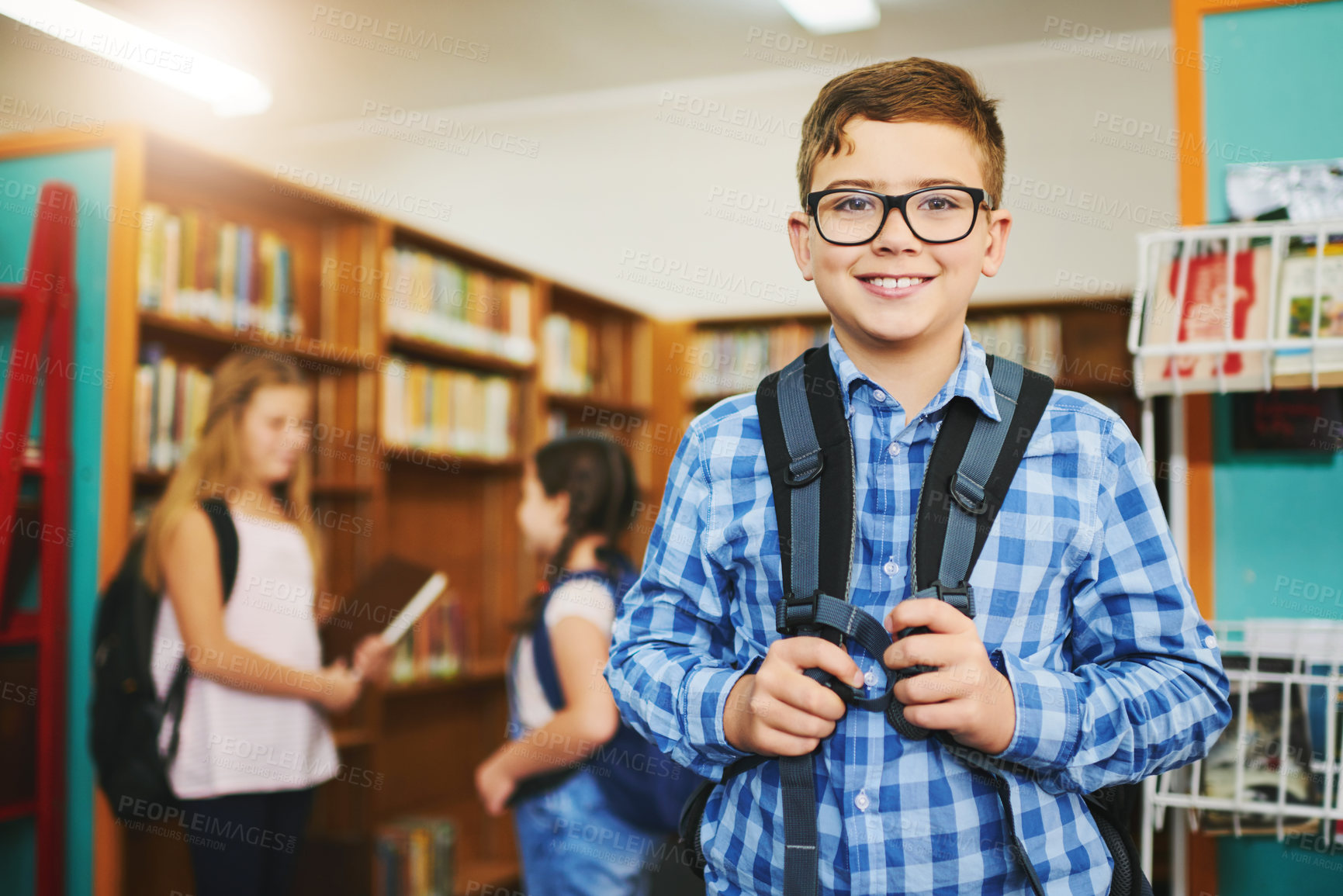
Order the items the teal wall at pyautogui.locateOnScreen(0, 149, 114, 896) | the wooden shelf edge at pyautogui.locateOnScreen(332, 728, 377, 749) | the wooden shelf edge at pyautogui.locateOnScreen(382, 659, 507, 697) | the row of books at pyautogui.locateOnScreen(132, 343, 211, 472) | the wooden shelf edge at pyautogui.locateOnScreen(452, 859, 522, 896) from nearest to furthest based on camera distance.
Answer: the teal wall at pyautogui.locateOnScreen(0, 149, 114, 896) < the row of books at pyautogui.locateOnScreen(132, 343, 211, 472) < the wooden shelf edge at pyautogui.locateOnScreen(332, 728, 377, 749) < the wooden shelf edge at pyautogui.locateOnScreen(382, 659, 507, 697) < the wooden shelf edge at pyautogui.locateOnScreen(452, 859, 522, 896)

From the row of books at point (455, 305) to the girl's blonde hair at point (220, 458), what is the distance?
745 mm

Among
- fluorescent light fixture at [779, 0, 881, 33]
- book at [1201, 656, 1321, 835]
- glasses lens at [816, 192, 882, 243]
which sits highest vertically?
fluorescent light fixture at [779, 0, 881, 33]

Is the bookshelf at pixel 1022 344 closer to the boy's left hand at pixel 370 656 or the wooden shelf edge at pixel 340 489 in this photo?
the wooden shelf edge at pixel 340 489

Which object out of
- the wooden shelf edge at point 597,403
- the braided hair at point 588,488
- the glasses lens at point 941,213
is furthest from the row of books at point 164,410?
the glasses lens at point 941,213

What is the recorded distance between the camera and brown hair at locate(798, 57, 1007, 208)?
95 centimetres

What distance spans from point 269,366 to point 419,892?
1.83m

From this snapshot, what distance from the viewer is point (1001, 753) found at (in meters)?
0.84

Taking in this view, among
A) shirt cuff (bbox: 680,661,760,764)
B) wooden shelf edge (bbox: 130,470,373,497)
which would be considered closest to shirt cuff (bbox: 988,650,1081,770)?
shirt cuff (bbox: 680,661,760,764)

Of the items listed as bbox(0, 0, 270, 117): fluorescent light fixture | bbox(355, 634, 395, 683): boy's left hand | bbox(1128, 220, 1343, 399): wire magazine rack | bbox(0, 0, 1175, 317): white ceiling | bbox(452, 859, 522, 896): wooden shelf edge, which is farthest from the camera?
bbox(0, 0, 1175, 317): white ceiling

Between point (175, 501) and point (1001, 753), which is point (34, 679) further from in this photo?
point (1001, 753)

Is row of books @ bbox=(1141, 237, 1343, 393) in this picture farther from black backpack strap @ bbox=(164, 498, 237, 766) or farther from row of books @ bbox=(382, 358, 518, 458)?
row of books @ bbox=(382, 358, 518, 458)

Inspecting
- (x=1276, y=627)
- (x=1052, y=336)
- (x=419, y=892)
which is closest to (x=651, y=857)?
(x=419, y=892)

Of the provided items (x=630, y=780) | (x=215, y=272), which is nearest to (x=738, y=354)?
(x=215, y=272)

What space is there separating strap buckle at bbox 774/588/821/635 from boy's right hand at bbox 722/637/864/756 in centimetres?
2
